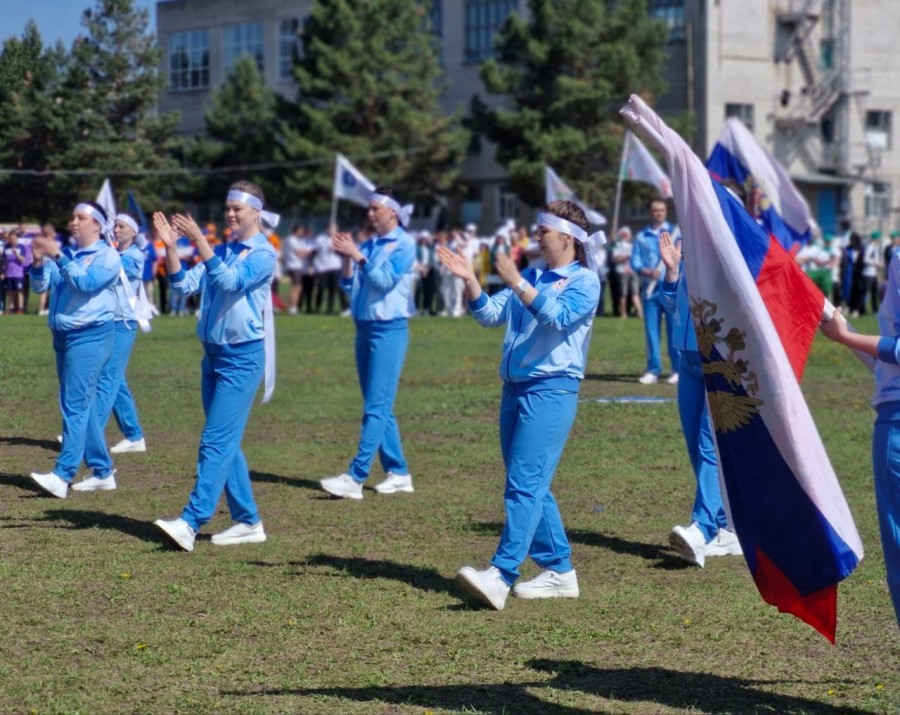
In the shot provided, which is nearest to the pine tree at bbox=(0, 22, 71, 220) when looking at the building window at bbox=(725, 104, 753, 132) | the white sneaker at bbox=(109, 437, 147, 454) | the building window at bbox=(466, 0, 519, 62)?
the white sneaker at bbox=(109, 437, 147, 454)

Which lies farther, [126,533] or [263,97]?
[263,97]

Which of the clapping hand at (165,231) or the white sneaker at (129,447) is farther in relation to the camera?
the white sneaker at (129,447)

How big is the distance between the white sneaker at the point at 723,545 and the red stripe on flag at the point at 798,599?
324cm

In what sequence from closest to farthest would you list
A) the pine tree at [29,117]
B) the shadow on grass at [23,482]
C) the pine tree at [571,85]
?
the shadow on grass at [23,482], the pine tree at [29,117], the pine tree at [571,85]


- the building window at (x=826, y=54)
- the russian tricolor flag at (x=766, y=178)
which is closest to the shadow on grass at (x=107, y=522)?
the russian tricolor flag at (x=766, y=178)

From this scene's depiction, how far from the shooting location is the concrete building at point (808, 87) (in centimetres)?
5941

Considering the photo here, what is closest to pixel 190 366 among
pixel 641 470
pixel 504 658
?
pixel 641 470

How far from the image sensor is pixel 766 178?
18.6 metres

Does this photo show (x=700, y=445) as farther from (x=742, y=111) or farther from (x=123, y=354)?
(x=742, y=111)

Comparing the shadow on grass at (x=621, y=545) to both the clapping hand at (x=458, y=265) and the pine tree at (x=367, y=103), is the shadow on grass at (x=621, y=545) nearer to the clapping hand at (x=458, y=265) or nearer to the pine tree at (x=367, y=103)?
the clapping hand at (x=458, y=265)

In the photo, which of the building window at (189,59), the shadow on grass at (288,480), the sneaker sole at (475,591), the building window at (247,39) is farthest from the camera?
the building window at (247,39)

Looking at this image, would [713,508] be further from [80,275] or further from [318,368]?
[318,368]

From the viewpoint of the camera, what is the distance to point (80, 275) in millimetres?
10680

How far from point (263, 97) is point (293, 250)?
28.6m
